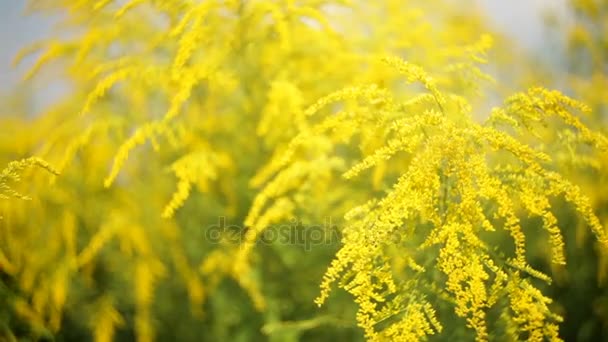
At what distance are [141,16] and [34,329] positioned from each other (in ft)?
4.43

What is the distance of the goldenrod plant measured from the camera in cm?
200

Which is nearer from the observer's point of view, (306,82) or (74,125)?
(74,125)

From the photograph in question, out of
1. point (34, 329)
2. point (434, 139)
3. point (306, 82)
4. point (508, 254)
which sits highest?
point (434, 139)

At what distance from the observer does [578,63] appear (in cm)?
281

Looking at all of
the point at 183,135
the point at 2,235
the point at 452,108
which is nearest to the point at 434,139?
the point at 452,108

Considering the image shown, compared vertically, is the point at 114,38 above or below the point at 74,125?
above

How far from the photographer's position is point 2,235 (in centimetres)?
224

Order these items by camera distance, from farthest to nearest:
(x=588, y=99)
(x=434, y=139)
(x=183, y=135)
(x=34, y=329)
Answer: (x=588, y=99)
(x=183, y=135)
(x=34, y=329)
(x=434, y=139)

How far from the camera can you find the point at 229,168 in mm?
2467

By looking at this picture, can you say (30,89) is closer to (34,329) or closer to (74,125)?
(74,125)

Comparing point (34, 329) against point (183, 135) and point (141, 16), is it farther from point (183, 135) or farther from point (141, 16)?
point (141, 16)

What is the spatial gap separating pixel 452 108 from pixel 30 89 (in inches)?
77.2

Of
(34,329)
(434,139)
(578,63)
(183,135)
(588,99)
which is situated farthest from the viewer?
(578,63)

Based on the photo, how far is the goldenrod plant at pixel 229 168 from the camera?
200cm
